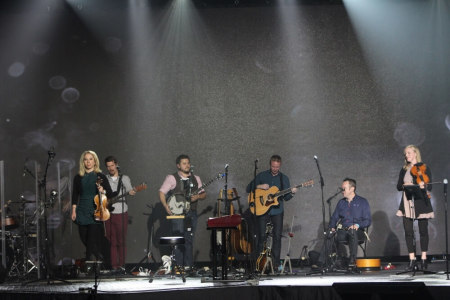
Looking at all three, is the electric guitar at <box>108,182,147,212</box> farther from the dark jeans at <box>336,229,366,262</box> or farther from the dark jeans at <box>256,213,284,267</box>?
the dark jeans at <box>336,229,366,262</box>

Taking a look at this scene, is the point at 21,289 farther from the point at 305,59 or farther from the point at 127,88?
the point at 305,59

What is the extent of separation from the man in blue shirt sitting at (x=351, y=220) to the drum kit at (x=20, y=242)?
15.9 feet

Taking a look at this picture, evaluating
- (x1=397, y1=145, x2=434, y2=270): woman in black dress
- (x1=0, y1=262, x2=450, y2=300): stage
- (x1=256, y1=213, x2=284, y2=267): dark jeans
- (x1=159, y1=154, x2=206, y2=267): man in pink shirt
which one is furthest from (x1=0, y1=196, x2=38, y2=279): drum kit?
(x1=397, y1=145, x2=434, y2=270): woman in black dress

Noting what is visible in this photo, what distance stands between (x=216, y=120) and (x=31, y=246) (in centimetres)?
406

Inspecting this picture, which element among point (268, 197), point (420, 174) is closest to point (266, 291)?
point (420, 174)

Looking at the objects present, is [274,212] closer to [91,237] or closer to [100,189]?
[100,189]

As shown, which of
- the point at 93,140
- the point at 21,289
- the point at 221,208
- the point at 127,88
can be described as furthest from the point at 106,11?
the point at 21,289

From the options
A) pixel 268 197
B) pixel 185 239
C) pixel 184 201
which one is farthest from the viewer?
pixel 268 197

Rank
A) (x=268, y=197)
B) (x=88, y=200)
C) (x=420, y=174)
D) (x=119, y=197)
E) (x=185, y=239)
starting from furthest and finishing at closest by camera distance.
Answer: (x=119, y=197) → (x=268, y=197) → (x=185, y=239) → (x=88, y=200) → (x=420, y=174)

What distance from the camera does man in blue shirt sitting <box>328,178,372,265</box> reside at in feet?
34.3

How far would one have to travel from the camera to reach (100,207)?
30.7ft

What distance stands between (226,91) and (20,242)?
15.2 feet

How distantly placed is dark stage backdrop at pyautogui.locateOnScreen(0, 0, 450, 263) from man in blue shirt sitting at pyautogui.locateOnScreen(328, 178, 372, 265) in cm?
129

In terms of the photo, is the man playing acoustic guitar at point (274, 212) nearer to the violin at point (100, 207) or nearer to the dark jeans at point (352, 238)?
the dark jeans at point (352, 238)
